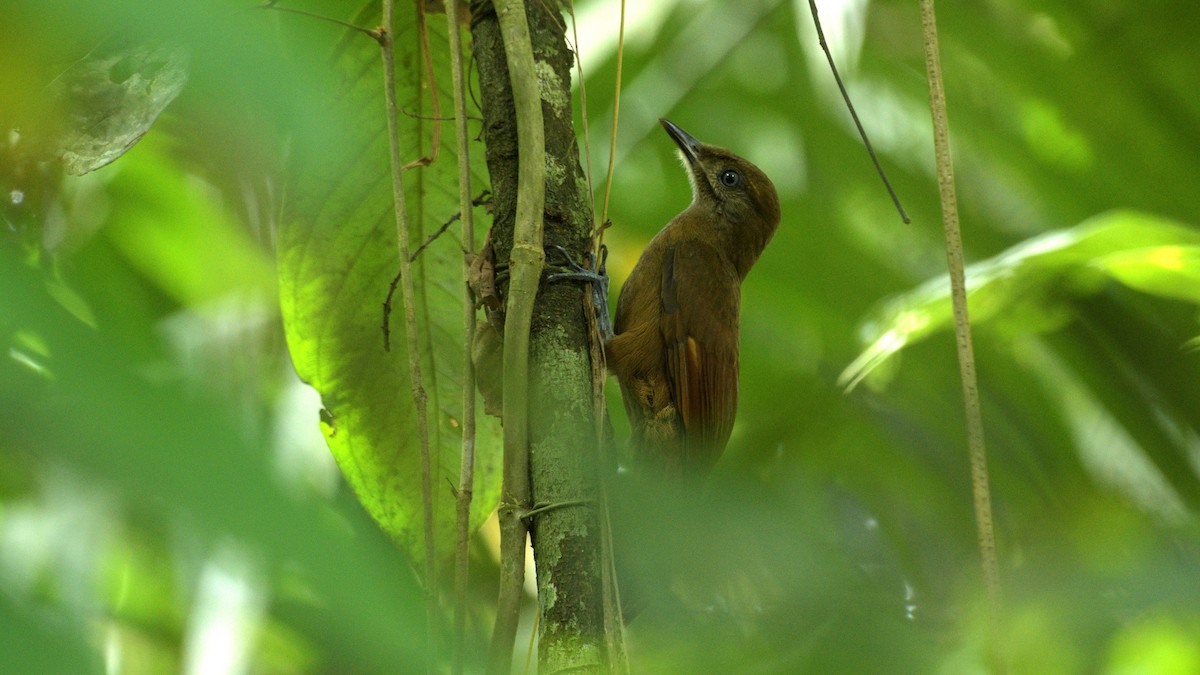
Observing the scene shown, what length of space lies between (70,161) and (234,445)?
1.55 m

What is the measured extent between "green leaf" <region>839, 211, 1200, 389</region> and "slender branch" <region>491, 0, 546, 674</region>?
4.14 ft

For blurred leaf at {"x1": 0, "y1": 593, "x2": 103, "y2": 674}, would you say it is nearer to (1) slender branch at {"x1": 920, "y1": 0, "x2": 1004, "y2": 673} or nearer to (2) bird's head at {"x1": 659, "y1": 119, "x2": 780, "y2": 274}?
(1) slender branch at {"x1": 920, "y1": 0, "x2": 1004, "y2": 673}

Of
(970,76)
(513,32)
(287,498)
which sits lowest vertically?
(287,498)

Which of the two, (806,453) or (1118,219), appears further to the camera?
(806,453)

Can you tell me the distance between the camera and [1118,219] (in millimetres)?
2529

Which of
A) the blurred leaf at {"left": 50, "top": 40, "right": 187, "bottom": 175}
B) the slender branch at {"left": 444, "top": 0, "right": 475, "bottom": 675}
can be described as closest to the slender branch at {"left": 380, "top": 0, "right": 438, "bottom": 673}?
the slender branch at {"left": 444, "top": 0, "right": 475, "bottom": 675}

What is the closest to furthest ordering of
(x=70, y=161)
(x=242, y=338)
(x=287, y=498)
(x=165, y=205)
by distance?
1. (x=287, y=498)
2. (x=70, y=161)
3. (x=242, y=338)
4. (x=165, y=205)

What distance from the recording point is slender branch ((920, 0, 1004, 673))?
129cm

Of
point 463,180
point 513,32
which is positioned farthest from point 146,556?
point 513,32

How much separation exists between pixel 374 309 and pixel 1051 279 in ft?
6.17

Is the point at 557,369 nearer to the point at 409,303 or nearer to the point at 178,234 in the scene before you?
the point at 409,303

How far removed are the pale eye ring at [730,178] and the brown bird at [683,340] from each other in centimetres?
4

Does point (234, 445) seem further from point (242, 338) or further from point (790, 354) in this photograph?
point (790, 354)

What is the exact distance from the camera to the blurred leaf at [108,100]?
5.62 feet
